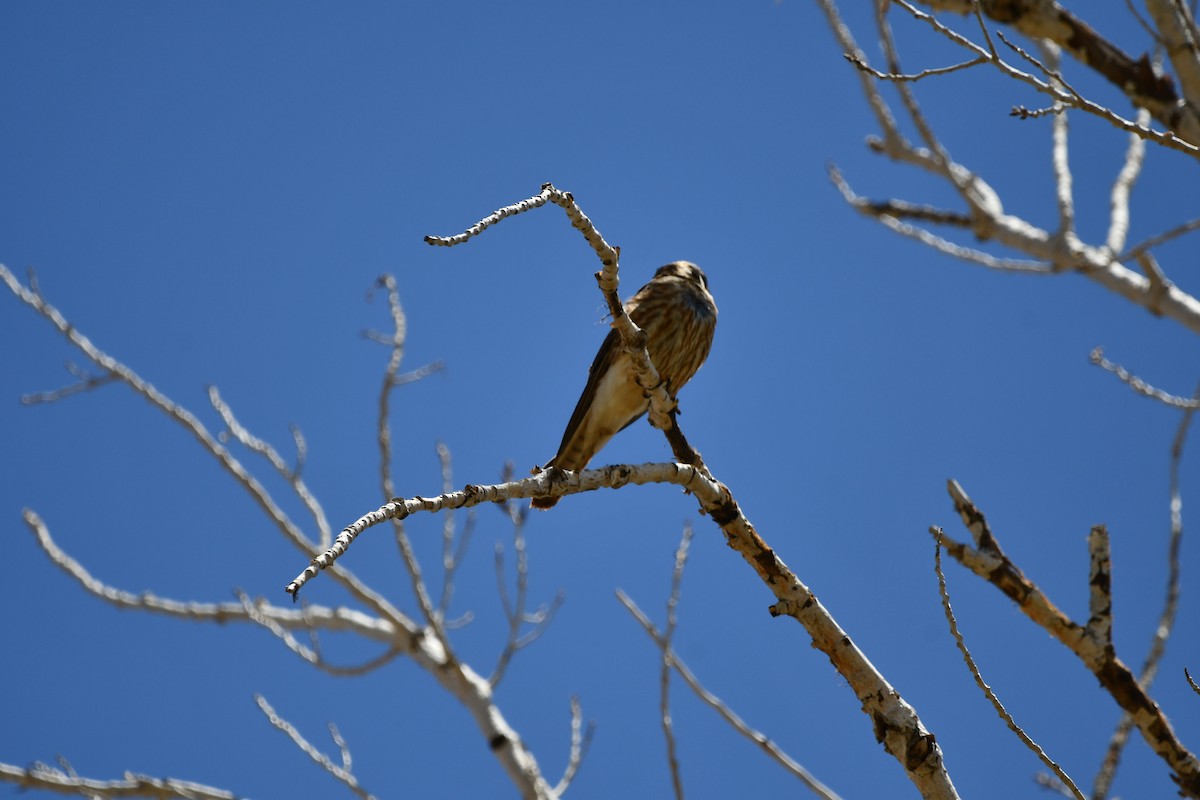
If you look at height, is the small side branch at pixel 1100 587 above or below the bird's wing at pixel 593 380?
below

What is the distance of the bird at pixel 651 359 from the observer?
5434mm

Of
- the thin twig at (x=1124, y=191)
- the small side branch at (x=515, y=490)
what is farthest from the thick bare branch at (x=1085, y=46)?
the small side branch at (x=515, y=490)

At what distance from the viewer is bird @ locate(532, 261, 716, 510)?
5.43m

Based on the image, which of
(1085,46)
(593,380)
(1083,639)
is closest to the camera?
(1083,639)

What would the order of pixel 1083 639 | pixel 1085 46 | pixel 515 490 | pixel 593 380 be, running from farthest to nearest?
pixel 593 380 < pixel 1085 46 < pixel 1083 639 < pixel 515 490

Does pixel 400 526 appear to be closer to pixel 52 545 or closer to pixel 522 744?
pixel 522 744

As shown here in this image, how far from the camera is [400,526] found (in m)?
5.34

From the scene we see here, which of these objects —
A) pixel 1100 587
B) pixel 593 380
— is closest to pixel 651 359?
pixel 593 380

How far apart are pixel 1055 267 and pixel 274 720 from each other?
14.1 feet

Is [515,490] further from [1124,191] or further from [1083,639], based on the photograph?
[1124,191]

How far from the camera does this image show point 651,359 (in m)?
5.14

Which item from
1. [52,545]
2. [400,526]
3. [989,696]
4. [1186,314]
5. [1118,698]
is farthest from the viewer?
[52,545]

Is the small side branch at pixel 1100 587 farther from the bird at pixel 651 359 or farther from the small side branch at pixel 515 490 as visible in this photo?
the bird at pixel 651 359

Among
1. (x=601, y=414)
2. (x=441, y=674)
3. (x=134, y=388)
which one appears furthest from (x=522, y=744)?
(x=134, y=388)
